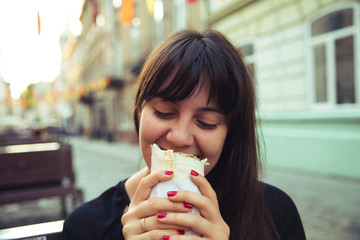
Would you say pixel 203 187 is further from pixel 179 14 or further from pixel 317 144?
pixel 179 14

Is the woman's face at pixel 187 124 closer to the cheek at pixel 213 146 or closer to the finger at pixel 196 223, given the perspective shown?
the cheek at pixel 213 146

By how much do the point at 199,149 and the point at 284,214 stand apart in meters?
0.55

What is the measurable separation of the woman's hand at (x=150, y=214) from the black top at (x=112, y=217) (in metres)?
0.31

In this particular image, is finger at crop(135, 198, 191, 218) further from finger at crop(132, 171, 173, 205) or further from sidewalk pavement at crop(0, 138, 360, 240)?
sidewalk pavement at crop(0, 138, 360, 240)

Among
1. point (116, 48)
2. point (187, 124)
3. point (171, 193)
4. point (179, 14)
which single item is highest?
point (116, 48)

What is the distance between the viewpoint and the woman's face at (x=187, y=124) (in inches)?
46.4

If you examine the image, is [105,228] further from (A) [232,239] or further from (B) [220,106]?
(B) [220,106]

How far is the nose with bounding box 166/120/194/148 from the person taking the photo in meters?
1.15

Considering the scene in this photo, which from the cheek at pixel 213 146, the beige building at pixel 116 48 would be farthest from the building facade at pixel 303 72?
the cheek at pixel 213 146

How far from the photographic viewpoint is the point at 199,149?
48.4 inches

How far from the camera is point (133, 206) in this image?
1047 millimetres

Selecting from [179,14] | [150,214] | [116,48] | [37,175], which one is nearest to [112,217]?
[150,214]

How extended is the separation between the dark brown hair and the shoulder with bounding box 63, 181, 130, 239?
46 cm

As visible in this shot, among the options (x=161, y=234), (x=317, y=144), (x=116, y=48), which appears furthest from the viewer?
(x=116, y=48)
